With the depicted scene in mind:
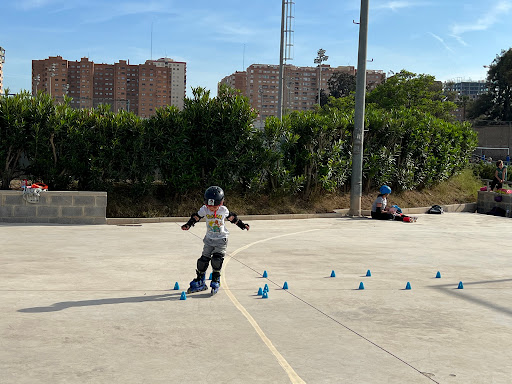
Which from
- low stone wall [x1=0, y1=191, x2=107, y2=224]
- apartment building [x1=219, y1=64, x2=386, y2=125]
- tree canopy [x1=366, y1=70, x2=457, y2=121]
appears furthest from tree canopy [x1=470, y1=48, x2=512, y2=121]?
low stone wall [x1=0, y1=191, x2=107, y2=224]

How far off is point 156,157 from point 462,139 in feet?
48.1

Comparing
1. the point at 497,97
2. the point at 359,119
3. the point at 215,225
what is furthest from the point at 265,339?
the point at 497,97

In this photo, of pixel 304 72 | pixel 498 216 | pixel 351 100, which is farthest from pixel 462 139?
pixel 304 72

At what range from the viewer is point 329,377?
481cm

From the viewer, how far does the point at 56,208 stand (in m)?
15.5

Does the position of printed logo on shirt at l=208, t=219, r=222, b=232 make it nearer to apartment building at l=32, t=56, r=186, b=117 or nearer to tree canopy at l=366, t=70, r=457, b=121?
tree canopy at l=366, t=70, r=457, b=121

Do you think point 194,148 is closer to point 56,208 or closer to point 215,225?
point 56,208

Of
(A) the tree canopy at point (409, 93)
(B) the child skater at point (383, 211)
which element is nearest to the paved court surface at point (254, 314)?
(B) the child skater at point (383, 211)

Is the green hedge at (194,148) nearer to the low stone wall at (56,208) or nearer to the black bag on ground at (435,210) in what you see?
the low stone wall at (56,208)

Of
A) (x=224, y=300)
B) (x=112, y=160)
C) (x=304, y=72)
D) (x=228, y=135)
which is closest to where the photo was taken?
(x=224, y=300)

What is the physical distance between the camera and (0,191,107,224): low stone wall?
15227mm

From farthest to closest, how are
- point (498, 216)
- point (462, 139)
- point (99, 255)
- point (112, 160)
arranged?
point (462, 139)
point (498, 216)
point (112, 160)
point (99, 255)

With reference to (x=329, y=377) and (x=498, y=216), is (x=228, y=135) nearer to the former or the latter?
(x=498, y=216)

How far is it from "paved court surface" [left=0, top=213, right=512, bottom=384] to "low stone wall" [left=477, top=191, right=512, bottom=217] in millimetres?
9887
